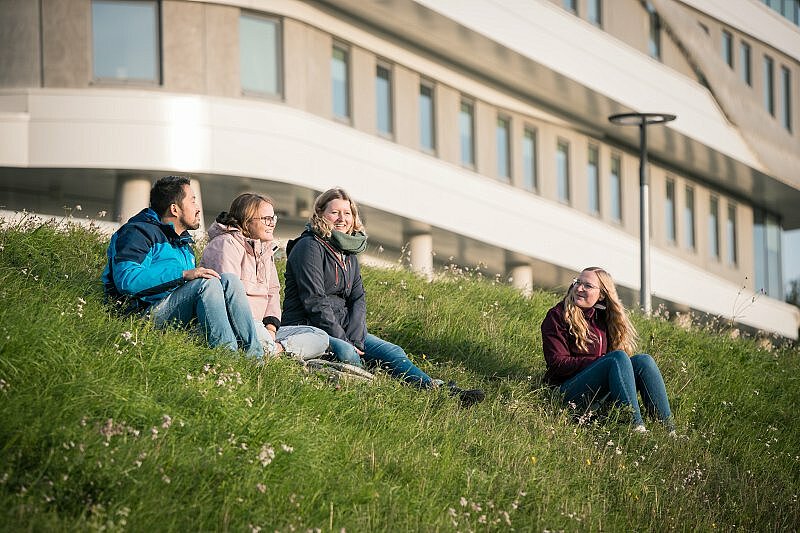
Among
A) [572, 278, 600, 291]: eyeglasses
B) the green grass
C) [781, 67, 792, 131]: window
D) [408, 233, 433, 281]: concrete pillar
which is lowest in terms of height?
the green grass

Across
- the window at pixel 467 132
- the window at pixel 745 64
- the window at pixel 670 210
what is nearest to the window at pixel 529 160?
the window at pixel 467 132

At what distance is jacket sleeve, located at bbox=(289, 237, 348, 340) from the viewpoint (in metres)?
10.4

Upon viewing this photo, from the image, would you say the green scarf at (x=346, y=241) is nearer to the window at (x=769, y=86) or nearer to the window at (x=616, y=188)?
the window at (x=616, y=188)

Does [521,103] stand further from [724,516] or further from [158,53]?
[724,516]

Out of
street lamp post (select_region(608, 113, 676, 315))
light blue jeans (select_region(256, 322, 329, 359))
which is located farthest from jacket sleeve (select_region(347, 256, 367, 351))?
street lamp post (select_region(608, 113, 676, 315))

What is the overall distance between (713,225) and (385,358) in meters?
32.2

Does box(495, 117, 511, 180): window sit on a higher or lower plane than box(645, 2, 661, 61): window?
lower

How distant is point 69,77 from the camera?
2312cm

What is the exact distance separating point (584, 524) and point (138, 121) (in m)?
16.2

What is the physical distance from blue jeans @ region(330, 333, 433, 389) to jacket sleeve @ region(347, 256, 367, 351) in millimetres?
75

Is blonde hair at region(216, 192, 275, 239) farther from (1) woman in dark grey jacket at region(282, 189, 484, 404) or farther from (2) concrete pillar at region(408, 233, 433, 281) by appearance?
(2) concrete pillar at region(408, 233, 433, 281)

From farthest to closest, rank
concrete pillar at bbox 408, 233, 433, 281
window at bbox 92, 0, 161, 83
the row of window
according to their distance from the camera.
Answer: the row of window → concrete pillar at bbox 408, 233, 433, 281 → window at bbox 92, 0, 161, 83

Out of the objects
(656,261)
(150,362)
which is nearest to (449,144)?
(656,261)

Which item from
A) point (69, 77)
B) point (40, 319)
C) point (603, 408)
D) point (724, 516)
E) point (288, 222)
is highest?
point (69, 77)
